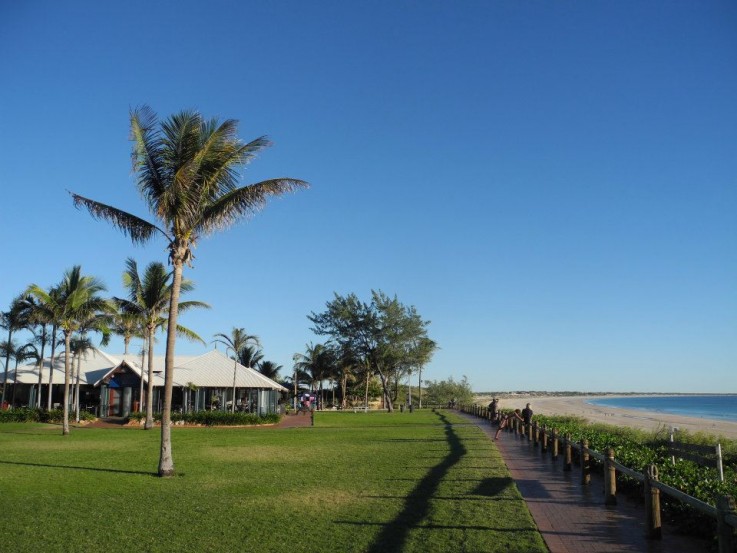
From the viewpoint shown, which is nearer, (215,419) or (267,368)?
(215,419)

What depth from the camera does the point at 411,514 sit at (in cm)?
860

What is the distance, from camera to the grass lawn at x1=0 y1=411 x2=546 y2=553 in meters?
7.31

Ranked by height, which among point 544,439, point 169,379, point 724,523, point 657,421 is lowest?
point 657,421

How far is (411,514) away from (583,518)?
2.38m

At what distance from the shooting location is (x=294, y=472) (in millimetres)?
13062

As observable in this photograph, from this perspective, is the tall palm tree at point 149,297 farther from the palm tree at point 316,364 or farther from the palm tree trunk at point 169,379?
the palm tree at point 316,364

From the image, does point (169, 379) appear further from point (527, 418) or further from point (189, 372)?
point (189, 372)

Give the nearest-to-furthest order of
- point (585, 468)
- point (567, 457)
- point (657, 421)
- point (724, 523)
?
point (724, 523)
point (585, 468)
point (567, 457)
point (657, 421)

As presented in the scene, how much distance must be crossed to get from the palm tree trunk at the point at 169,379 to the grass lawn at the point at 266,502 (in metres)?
0.39

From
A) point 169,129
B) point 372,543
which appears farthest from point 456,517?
point 169,129

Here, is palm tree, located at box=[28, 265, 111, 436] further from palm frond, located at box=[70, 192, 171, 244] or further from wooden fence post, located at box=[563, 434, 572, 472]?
wooden fence post, located at box=[563, 434, 572, 472]

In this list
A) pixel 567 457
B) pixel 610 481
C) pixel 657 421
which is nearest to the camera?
pixel 610 481

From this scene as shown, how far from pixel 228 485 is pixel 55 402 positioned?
1557 inches

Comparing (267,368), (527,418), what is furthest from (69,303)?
(267,368)
